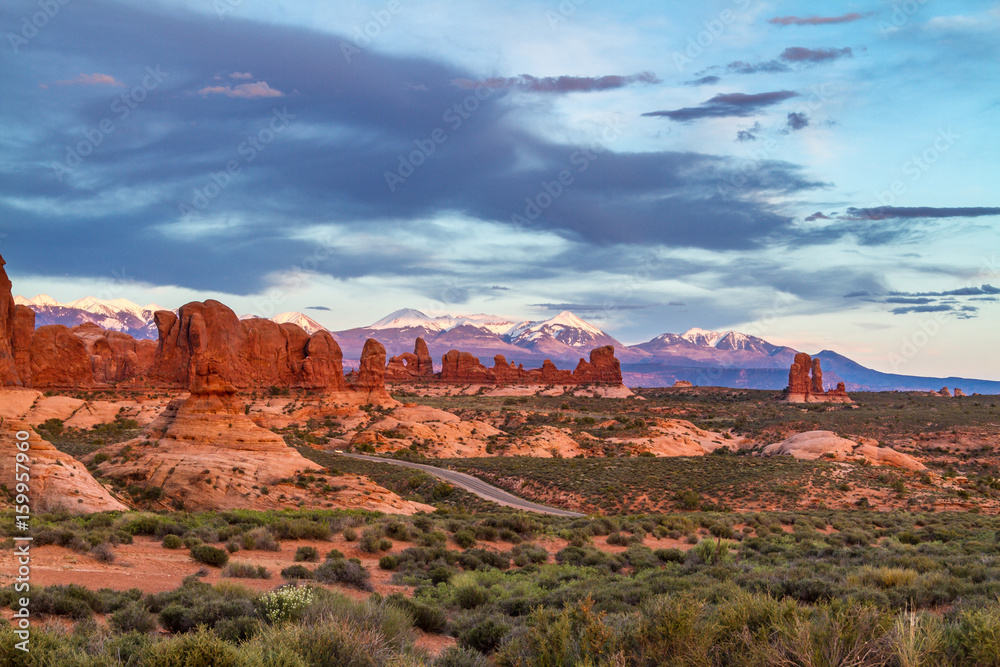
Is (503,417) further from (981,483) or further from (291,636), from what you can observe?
(291,636)

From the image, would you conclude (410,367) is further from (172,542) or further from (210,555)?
(210,555)

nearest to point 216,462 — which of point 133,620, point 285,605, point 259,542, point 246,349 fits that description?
point 259,542

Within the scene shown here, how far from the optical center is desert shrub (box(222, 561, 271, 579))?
14.3 meters

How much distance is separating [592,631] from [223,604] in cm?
611

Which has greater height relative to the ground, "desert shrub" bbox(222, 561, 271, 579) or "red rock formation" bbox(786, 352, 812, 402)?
"red rock formation" bbox(786, 352, 812, 402)

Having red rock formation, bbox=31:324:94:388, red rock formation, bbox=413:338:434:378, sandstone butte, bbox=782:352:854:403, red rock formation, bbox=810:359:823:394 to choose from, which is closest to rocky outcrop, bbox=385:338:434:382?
red rock formation, bbox=413:338:434:378

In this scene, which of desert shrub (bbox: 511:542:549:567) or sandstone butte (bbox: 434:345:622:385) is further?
sandstone butte (bbox: 434:345:622:385)

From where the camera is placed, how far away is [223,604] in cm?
984

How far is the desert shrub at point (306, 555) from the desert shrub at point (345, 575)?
217cm

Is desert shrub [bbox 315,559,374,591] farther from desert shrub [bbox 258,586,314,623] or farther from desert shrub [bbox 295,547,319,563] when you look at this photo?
desert shrub [bbox 258,586,314,623]

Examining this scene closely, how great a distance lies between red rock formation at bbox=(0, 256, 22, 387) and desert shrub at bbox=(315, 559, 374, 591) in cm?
4484

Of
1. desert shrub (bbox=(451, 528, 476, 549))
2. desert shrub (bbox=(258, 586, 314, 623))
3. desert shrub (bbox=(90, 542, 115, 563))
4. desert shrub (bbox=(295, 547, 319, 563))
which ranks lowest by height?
desert shrub (bbox=(451, 528, 476, 549))

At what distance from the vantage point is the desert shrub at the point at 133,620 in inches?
368

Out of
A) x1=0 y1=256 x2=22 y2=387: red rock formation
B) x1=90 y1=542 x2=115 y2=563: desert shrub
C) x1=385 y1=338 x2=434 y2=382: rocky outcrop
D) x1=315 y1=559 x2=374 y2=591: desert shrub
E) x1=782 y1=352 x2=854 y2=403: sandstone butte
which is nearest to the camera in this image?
x1=315 y1=559 x2=374 y2=591: desert shrub
